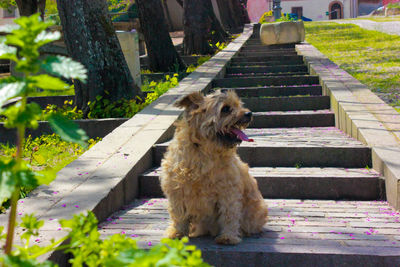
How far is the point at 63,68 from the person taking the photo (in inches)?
55.2

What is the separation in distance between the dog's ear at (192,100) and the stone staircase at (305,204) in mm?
1119

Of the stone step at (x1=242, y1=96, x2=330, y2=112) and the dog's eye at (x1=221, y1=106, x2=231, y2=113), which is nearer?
the dog's eye at (x1=221, y1=106, x2=231, y2=113)

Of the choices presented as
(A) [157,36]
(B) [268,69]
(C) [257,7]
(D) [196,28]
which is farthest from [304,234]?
(C) [257,7]

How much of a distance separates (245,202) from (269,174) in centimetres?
156

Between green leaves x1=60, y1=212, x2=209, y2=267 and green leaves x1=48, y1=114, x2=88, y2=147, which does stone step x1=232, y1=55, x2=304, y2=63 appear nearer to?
green leaves x1=60, y1=212, x2=209, y2=267

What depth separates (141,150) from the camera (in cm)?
609

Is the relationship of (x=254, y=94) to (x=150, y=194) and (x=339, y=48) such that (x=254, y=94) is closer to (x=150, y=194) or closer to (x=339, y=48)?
(x=150, y=194)

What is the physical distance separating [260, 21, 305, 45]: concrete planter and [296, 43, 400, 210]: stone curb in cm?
766

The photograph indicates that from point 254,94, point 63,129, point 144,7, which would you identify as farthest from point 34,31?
point 144,7

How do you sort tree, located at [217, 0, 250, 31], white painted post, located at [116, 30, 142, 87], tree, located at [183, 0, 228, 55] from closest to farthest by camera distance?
1. white painted post, located at [116, 30, 142, 87]
2. tree, located at [183, 0, 228, 55]
3. tree, located at [217, 0, 250, 31]

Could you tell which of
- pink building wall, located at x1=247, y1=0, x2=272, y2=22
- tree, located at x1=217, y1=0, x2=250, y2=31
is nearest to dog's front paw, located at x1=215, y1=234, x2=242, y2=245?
A: tree, located at x1=217, y1=0, x2=250, y2=31

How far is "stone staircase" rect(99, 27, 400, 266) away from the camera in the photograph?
391cm

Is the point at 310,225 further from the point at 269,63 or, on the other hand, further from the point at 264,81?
the point at 269,63

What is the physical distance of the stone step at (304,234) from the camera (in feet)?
12.7
